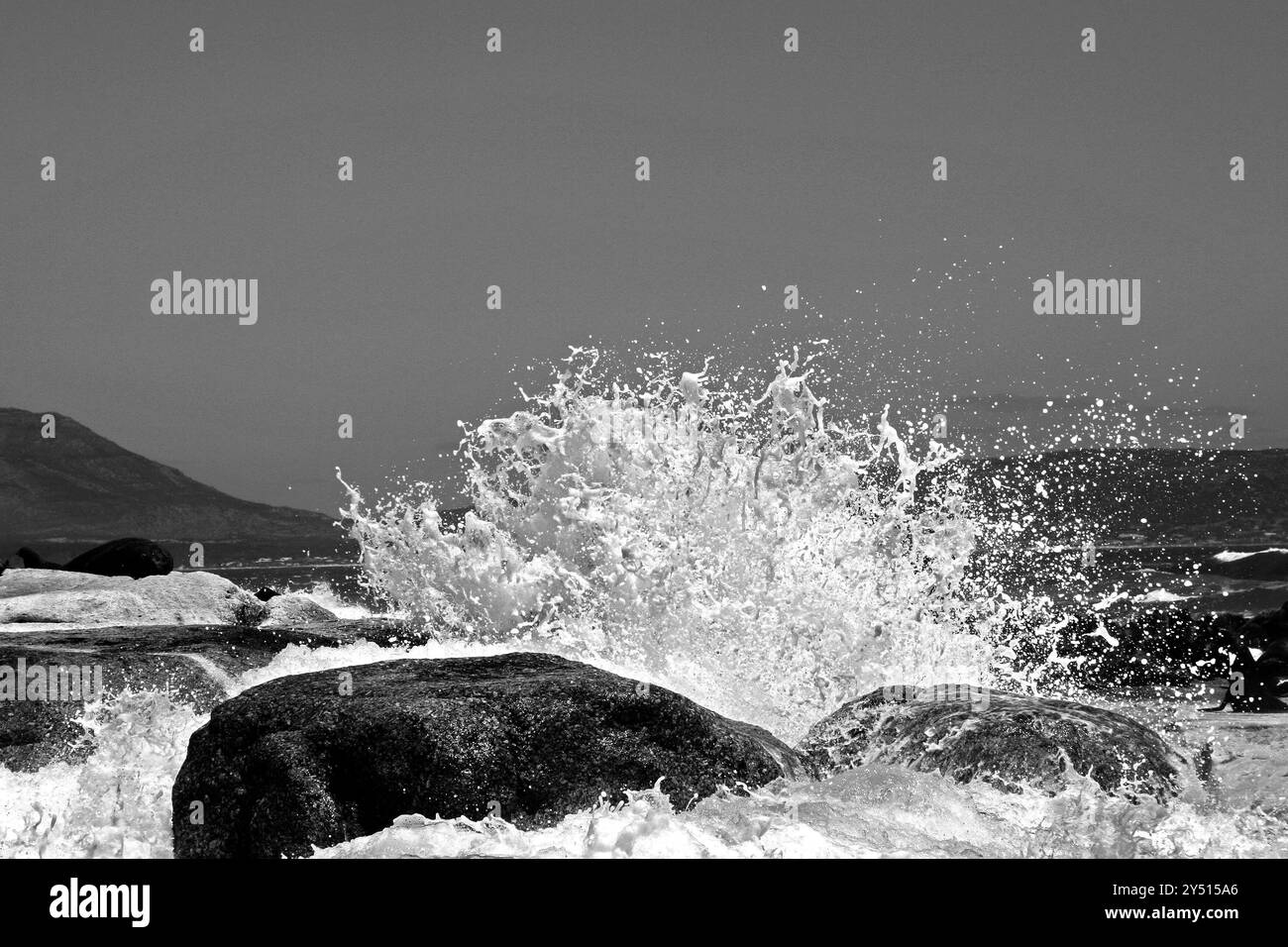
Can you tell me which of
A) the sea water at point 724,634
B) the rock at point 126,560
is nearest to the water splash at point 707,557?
the sea water at point 724,634

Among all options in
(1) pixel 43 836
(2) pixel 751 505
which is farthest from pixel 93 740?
(2) pixel 751 505

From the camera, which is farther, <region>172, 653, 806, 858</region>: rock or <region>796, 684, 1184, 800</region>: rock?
<region>796, 684, 1184, 800</region>: rock

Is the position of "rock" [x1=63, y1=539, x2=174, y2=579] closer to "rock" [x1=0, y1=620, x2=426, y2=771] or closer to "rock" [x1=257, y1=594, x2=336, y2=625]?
"rock" [x1=257, y1=594, x2=336, y2=625]

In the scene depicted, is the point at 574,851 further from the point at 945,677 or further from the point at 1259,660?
the point at 1259,660

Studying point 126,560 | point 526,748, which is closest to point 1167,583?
point 126,560

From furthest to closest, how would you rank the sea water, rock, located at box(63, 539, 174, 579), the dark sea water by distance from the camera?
the dark sea water < rock, located at box(63, 539, 174, 579) < the sea water

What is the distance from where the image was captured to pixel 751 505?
12.8 meters

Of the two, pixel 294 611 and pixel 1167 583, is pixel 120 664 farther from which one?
pixel 1167 583

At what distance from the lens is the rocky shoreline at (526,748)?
247 inches

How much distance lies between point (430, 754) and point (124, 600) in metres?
10.5

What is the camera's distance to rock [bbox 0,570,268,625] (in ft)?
49.4

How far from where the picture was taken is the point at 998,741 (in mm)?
7387

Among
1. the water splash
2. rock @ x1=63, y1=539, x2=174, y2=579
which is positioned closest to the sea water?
the water splash

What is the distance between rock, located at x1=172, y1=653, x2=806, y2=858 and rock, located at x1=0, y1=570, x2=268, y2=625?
8959 millimetres
